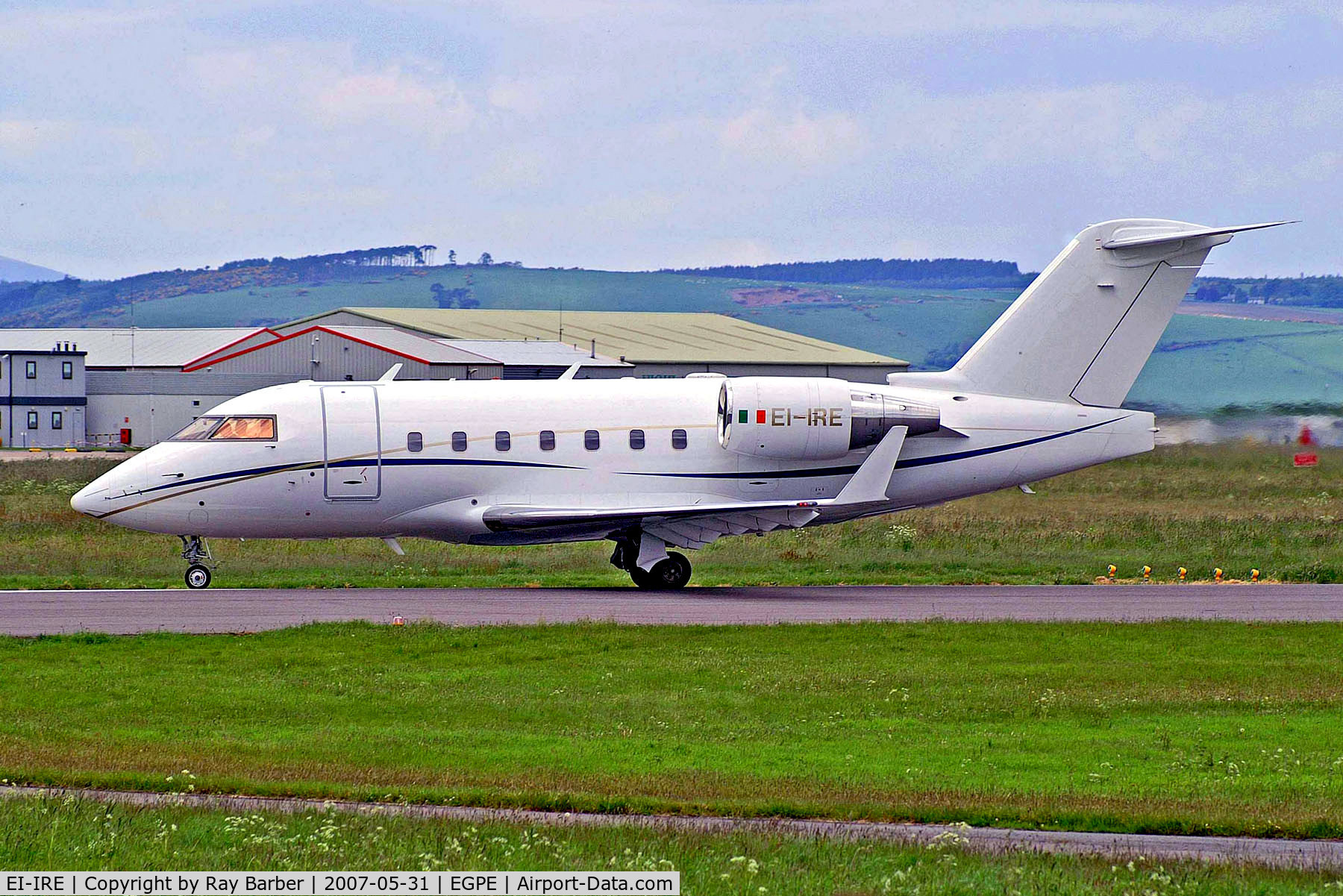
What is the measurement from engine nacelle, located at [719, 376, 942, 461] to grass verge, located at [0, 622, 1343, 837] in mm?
6443

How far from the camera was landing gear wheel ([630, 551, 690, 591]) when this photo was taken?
2986 centimetres

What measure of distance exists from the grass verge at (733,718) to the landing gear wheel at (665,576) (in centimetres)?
666

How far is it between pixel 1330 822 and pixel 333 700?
34.3ft

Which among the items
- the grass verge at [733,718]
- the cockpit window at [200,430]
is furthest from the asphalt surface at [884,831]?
the cockpit window at [200,430]

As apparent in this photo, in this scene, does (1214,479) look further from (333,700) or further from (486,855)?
(486,855)

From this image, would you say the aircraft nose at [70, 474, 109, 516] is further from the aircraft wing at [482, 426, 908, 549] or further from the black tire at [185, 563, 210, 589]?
the aircraft wing at [482, 426, 908, 549]

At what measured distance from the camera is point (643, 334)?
114375 mm

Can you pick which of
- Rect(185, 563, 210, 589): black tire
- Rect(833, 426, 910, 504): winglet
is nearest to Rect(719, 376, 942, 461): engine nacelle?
Rect(833, 426, 910, 504): winglet

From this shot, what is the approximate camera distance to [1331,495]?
41375 millimetres

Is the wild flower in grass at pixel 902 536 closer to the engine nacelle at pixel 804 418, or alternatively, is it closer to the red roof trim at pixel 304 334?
the engine nacelle at pixel 804 418

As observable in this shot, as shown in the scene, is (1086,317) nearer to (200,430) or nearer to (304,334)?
(200,430)

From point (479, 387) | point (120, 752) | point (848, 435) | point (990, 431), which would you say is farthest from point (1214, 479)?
point (120, 752)

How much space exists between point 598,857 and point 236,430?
20014 millimetres

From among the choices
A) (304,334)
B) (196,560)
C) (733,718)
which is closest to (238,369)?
(304,334)
